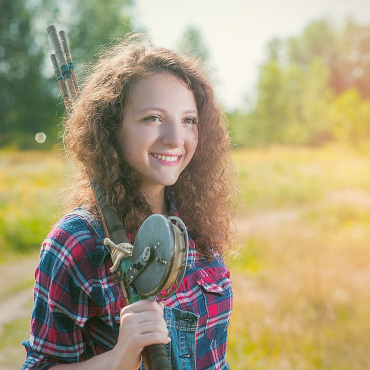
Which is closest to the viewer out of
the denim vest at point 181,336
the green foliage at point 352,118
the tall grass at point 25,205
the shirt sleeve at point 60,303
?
the shirt sleeve at point 60,303

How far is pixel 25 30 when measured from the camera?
20469mm

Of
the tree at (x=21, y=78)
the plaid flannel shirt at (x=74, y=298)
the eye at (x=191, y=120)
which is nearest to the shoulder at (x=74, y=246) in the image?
the plaid flannel shirt at (x=74, y=298)

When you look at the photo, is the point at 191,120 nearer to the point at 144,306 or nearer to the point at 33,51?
the point at 144,306

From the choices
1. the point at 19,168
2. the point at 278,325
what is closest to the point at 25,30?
the point at 19,168

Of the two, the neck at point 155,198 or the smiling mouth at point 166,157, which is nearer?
the smiling mouth at point 166,157

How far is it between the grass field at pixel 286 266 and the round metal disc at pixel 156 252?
100cm

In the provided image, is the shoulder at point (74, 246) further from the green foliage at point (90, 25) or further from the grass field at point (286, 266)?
the green foliage at point (90, 25)

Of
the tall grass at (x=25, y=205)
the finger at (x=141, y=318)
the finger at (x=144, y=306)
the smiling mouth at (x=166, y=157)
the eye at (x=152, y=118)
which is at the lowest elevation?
the tall grass at (x=25, y=205)

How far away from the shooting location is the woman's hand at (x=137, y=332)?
1.19 meters

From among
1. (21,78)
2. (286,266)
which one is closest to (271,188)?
(286,266)

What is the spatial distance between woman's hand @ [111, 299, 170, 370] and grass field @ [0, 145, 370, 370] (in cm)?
101

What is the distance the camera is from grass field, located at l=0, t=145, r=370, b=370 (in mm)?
5594

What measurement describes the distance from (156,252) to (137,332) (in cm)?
22

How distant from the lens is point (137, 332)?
1.20 m
